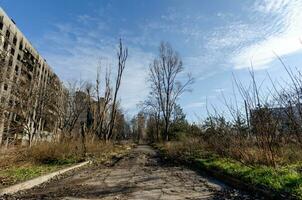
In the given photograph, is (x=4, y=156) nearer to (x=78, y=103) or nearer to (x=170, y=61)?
(x=170, y=61)

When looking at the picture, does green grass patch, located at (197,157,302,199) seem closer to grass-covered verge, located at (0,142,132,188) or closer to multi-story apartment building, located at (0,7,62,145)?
grass-covered verge, located at (0,142,132,188)

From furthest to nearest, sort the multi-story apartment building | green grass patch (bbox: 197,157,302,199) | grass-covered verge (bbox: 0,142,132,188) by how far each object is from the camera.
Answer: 1. the multi-story apartment building
2. grass-covered verge (bbox: 0,142,132,188)
3. green grass patch (bbox: 197,157,302,199)

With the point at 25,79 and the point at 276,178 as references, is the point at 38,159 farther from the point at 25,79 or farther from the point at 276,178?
the point at 25,79

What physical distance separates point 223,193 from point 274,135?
12.9 ft

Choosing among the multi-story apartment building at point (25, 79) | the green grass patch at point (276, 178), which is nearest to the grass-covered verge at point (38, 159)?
the multi-story apartment building at point (25, 79)

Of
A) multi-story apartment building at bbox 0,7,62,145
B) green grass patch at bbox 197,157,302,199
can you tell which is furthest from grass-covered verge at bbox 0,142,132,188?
green grass patch at bbox 197,157,302,199

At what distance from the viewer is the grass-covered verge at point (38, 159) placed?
10.6m

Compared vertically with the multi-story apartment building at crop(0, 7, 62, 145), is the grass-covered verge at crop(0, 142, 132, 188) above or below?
below

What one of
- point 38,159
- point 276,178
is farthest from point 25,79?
point 276,178

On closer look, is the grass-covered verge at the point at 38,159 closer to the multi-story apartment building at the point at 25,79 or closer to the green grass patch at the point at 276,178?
the multi-story apartment building at the point at 25,79

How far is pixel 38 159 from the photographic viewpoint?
15.6m

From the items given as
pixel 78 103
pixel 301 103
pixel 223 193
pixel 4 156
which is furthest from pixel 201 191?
pixel 78 103

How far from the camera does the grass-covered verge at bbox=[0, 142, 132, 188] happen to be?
10.6 meters

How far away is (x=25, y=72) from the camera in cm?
4947
